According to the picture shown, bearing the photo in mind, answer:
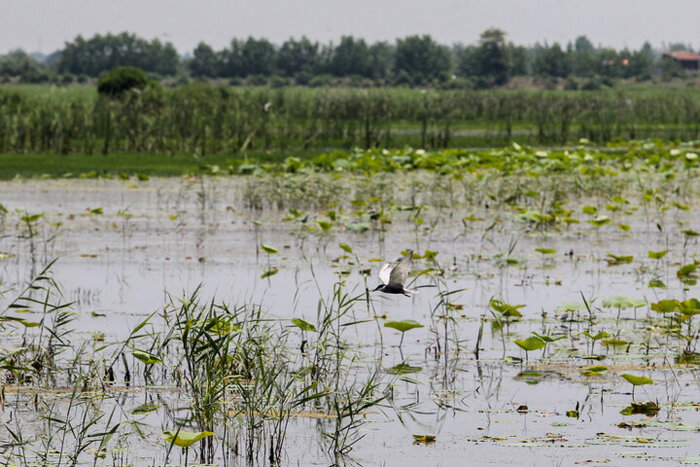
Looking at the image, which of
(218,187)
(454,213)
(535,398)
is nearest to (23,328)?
(535,398)

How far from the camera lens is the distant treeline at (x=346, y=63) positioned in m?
76.1

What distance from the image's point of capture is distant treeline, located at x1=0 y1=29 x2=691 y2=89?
76.1 meters

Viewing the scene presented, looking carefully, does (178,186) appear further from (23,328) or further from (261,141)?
(23,328)

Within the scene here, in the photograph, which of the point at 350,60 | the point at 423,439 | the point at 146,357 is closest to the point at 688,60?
the point at 350,60

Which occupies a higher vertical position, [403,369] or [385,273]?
[385,273]

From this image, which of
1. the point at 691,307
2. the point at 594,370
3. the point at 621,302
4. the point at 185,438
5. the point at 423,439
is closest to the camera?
the point at 185,438

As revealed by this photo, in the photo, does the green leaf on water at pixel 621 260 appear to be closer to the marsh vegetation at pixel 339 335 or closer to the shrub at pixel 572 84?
the marsh vegetation at pixel 339 335

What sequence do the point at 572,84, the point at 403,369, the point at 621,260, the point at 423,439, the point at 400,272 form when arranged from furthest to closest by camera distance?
the point at 572,84, the point at 621,260, the point at 403,369, the point at 400,272, the point at 423,439

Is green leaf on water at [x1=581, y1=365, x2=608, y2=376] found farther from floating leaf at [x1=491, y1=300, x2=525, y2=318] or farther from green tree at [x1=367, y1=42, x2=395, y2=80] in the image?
green tree at [x1=367, y1=42, x2=395, y2=80]

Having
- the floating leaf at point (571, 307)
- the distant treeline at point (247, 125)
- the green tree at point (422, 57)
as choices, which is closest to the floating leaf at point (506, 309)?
the floating leaf at point (571, 307)

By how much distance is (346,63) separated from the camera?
279 feet

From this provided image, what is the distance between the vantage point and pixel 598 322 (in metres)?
5.41

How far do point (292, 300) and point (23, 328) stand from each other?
1580 millimetres

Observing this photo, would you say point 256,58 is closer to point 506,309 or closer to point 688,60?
point 688,60
